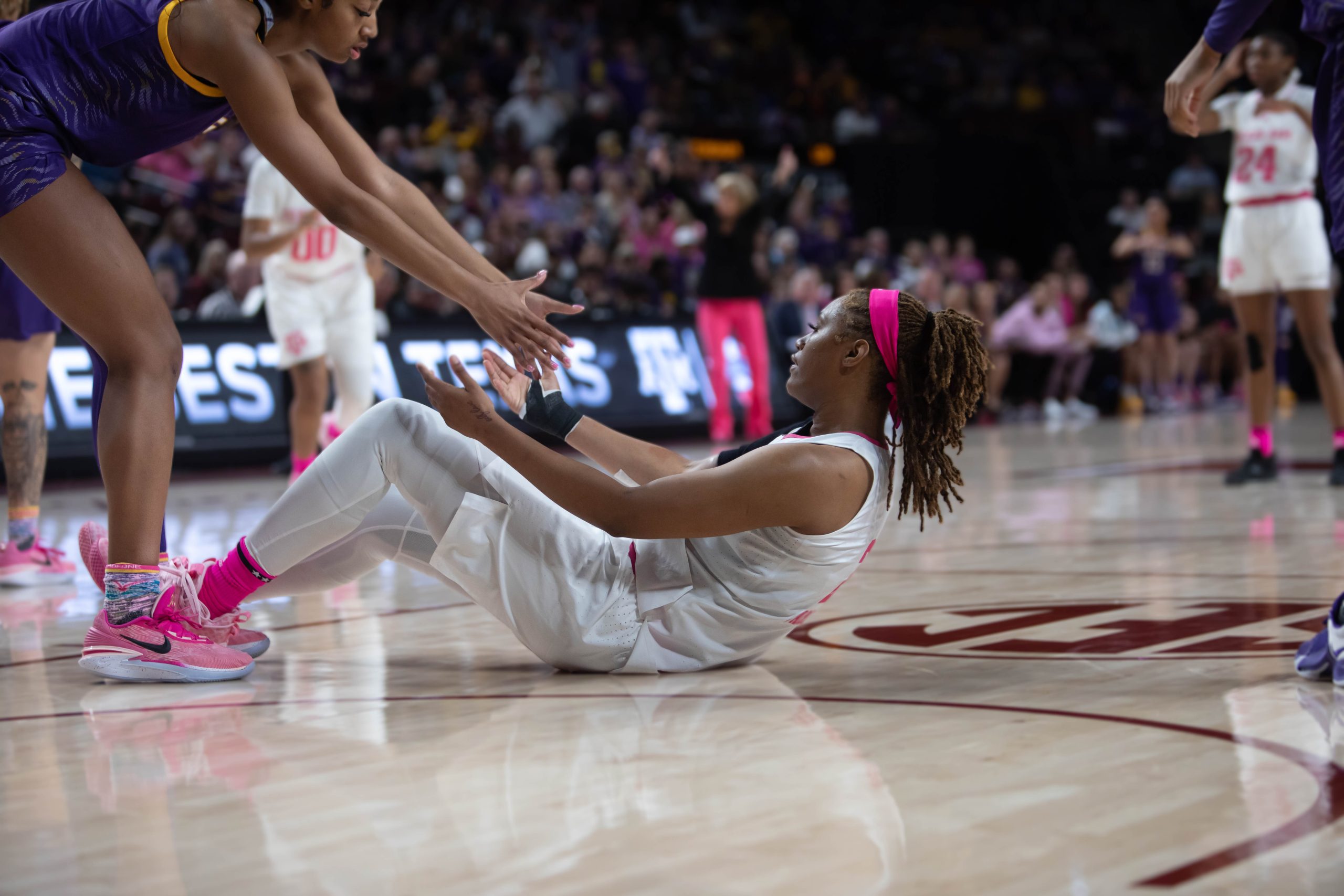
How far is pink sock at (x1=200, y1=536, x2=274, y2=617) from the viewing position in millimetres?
2771

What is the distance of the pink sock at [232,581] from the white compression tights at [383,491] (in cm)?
3

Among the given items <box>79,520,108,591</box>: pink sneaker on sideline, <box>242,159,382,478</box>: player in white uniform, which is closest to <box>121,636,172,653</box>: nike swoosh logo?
<box>79,520,108,591</box>: pink sneaker on sideline

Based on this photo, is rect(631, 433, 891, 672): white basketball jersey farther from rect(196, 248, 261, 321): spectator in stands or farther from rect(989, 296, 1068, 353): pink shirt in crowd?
rect(989, 296, 1068, 353): pink shirt in crowd

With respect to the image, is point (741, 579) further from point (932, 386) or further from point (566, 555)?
point (932, 386)

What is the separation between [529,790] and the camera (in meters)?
1.87

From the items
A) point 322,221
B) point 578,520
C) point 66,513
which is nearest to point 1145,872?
point 578,520

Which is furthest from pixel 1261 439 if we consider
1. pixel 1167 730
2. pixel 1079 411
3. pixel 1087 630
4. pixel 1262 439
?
pixel 1079 411

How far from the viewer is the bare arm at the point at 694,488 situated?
2354mm

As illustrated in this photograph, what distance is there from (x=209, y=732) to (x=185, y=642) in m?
0.50

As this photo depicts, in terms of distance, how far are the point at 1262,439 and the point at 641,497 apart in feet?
15.7

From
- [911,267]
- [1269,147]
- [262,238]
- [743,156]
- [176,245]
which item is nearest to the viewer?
[262,238]

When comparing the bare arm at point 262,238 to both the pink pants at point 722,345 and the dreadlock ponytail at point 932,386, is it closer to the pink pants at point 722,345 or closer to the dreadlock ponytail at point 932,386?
the dreadlock ponytail at point 932,386

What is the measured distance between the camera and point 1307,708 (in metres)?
2.21

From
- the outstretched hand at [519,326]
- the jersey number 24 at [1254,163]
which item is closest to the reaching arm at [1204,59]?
the outstretched hand at [519,326]
